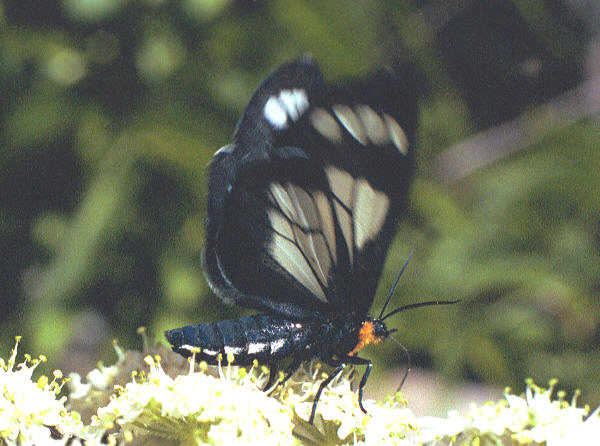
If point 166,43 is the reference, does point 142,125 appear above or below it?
below

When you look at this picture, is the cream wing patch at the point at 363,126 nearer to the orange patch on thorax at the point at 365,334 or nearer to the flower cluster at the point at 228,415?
the orange patch on thorax at the point at 365,334

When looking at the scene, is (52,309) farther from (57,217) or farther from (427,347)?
(427,347)

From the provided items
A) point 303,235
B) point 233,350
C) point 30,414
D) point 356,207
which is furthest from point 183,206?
point 30,414

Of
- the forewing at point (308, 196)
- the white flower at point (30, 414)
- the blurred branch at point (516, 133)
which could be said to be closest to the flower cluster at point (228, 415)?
the white flower at point (30, 414)

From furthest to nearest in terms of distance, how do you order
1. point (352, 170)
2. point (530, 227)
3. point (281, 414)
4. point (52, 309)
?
1. point (530, 227)
2. point (52, 309)
3. point (352, 170)
4. point (281, 414)

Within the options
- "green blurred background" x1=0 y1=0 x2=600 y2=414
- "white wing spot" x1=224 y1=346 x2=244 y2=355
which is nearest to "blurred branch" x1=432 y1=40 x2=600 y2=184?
"green blurred background" x1=0 y1=0 x2=600 y2=414

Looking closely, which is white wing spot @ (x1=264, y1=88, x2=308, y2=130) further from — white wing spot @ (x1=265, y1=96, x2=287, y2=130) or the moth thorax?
the moth thorax

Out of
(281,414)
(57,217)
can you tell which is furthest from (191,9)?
(281,414)
